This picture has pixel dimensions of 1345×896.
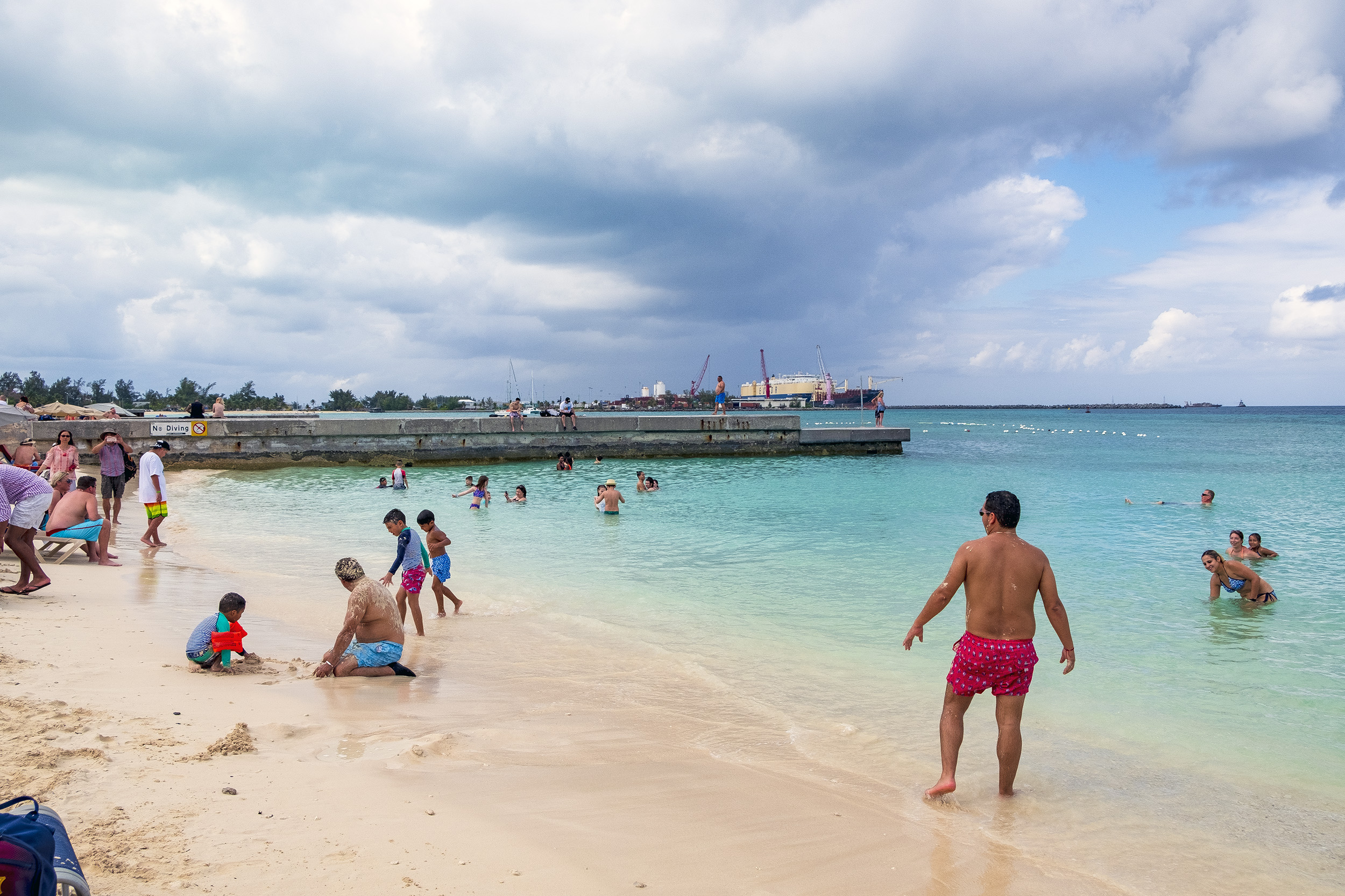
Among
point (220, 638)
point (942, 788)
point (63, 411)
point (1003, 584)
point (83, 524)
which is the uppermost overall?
point (63, 411)

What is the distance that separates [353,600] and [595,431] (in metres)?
26.4

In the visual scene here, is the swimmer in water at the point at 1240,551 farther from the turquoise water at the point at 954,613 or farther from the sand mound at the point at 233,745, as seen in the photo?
the sand mound at the point at 233,745

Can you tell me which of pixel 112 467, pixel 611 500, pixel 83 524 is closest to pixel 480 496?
pixel 611 500

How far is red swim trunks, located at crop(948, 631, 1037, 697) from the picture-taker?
430cm

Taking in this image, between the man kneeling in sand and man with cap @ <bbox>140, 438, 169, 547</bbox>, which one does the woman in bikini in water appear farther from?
man with cap @ <bbox>140, 438, 169, 547</bbox>

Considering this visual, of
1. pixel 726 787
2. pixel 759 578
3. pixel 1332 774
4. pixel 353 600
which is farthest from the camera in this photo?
pixel 759 578

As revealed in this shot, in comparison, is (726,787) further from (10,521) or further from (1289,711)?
(10,521)

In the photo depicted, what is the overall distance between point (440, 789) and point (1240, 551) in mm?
12937

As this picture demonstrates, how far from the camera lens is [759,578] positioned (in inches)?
460

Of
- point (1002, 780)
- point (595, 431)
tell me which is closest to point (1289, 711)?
point (1002, 780)

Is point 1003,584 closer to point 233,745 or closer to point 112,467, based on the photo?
point 233,745

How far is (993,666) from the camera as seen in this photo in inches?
171

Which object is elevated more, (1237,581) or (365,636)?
(365,636)

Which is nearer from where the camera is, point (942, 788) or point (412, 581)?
point (942, 788)
